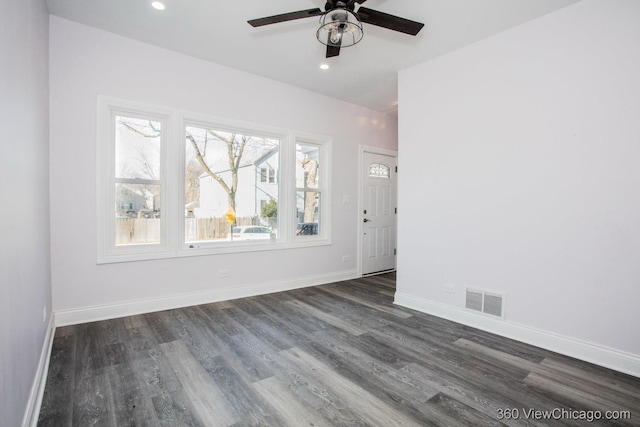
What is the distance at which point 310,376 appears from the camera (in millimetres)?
2209

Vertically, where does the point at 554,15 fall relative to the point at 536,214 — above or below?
above

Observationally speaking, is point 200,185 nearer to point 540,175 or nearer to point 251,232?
point 251,232

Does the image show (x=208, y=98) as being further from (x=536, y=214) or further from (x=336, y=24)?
(x=536, y=214)

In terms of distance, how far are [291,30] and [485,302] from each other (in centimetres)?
335

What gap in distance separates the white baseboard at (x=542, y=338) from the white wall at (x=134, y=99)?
195 centimetres

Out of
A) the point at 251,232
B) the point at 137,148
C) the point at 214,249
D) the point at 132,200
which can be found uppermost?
the point at 137,148

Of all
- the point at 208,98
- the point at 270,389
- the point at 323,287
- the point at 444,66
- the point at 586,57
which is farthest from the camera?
the point at 323,287

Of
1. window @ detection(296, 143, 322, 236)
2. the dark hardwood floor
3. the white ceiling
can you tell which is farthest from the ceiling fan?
the dark hardwood floor

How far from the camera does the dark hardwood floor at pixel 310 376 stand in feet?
5.91

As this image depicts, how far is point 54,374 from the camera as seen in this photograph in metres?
2.16

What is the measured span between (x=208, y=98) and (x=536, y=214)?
3.74 meters

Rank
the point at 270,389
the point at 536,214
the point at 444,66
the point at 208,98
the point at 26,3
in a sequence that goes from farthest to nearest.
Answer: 1. the point at 208,98
2. the point at 444,66
3. the point at 536,214
4. the point at 270,389
5. the point at 26,3

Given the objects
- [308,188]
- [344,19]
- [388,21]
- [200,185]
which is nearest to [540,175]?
[388,21]

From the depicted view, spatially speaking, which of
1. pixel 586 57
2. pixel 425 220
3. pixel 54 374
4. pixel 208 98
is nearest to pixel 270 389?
pixel 54 374
